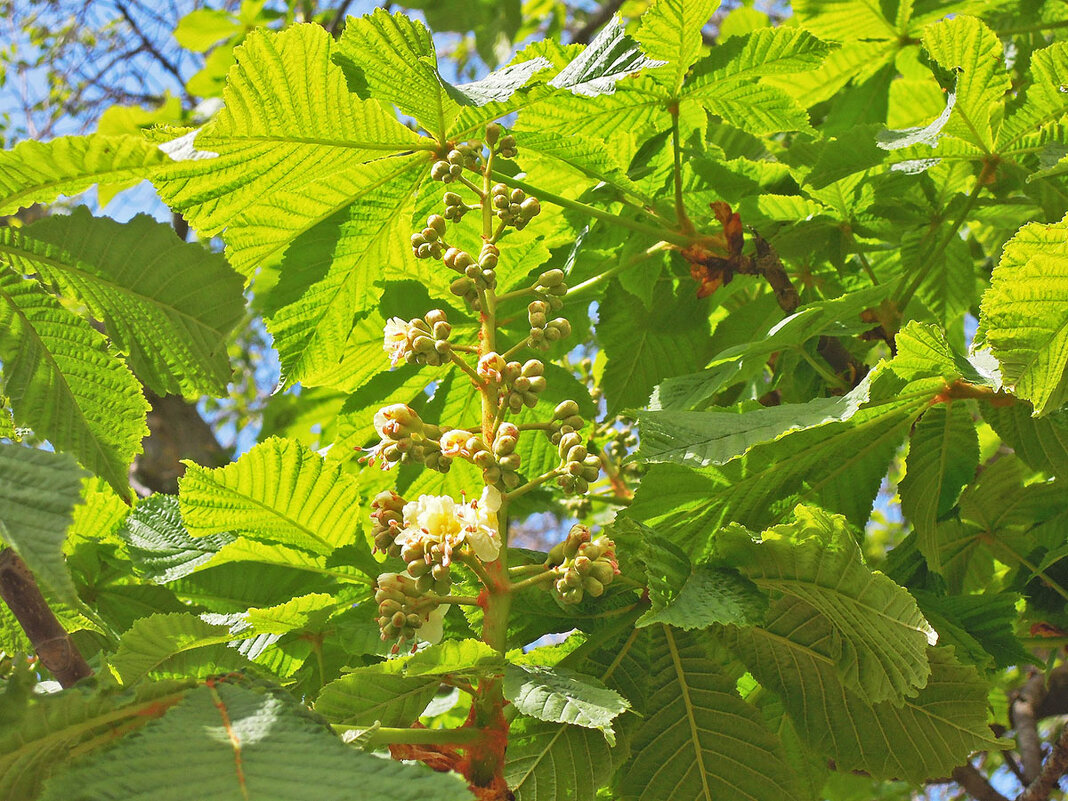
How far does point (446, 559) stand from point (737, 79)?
927mm

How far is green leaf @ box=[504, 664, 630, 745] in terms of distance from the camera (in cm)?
88

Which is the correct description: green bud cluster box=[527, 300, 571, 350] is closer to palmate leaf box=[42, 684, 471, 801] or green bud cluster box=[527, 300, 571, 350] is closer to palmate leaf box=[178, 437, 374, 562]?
palmate leaf box=[178, 437, 374, 562]

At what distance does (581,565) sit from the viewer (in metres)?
1.01

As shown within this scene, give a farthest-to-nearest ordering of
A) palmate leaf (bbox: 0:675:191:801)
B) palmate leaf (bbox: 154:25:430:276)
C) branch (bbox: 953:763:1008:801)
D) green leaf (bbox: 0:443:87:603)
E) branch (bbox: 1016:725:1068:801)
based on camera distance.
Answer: branch (bbox: 953:763:1008:801), branch (bbox: 1016:725:1068:801), palmate leaf (bbox: 154:25:430:276), palmate leaf (bbox: 0:675:191:801), green leaf (bbox: 0:443:87:603)

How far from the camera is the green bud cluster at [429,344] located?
1136 millimetres

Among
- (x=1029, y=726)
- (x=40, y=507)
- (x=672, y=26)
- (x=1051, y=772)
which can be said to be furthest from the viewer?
(x=1029, y=726)

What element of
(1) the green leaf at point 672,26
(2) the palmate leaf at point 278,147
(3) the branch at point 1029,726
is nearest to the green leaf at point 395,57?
(2) the palmate leaf at point 278,147

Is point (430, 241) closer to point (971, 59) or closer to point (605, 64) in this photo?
point (605, 64)

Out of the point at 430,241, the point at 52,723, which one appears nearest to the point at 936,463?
the point at 430,241

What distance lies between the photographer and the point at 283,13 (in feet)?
11.1

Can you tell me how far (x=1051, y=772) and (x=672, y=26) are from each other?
4.91 ft

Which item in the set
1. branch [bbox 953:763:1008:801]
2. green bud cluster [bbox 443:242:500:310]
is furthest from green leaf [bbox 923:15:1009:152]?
branch [bbox 953:763:1008:801]

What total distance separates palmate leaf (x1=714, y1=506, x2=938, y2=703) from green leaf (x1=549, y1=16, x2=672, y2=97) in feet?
1.95

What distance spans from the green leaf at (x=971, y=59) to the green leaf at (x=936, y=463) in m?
0.43
